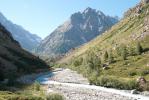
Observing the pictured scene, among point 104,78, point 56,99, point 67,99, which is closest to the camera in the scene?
point 56,99

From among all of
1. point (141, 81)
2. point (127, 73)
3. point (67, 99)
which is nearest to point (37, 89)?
point (67, 99)

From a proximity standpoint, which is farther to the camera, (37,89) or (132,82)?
(132,82)

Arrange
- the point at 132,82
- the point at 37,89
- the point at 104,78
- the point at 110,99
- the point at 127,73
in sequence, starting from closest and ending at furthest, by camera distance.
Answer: the point at 110,99, the point at 37,89, the point at 132,82, the point at 104,78, the point at 127,73

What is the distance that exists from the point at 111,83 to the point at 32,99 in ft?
195

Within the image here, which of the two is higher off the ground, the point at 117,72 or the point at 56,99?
the point at 117,72

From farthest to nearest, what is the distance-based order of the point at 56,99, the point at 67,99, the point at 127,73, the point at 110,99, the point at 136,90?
the point at 127,73
the point at 136,90
the point at 110,99
the point at 67,99
the point at 56,99

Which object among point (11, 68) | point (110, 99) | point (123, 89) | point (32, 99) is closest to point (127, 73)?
point (123, 89)

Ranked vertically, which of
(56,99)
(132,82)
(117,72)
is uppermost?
(117,72)

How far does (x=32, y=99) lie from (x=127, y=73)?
3870 inches

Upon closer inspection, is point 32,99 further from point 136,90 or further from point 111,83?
point 111,83

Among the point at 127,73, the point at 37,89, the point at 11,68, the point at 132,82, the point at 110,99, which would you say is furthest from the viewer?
the point at 11,68

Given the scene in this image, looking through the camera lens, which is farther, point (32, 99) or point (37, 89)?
point (37, 89)

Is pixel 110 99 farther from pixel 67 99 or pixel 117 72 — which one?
pixel 117 72

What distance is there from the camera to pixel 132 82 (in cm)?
12962
